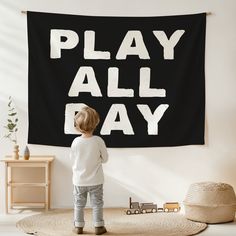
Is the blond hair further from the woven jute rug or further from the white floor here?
the white floor

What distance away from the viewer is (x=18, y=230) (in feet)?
14.7

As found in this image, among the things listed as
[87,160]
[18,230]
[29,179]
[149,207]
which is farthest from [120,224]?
[29,179]

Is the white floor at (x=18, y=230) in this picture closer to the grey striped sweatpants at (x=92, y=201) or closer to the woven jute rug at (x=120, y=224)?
the woven jute rug at (x=120, y=224)

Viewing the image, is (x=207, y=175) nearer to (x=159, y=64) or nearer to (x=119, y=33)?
(x=159, y=64)

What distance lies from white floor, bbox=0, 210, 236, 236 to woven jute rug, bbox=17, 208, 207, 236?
6 centimetres

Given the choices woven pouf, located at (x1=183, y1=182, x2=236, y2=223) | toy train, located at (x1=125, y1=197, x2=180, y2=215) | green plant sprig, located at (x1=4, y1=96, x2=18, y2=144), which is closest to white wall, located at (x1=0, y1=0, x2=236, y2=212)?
green plant sprig, located at (x1=4, y1=96, x2=18, y2=144)

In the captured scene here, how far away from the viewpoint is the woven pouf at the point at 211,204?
15.4ft

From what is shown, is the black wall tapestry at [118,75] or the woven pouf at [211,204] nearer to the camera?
the woven pouf at [211,204]

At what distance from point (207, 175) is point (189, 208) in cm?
69

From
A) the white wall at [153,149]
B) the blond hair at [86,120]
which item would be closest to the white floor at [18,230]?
the white wall at [153,149]

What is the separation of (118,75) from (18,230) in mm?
1727

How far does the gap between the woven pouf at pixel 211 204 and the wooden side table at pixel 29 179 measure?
126cm

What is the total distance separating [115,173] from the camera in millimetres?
5426

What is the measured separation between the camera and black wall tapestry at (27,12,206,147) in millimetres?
5332
